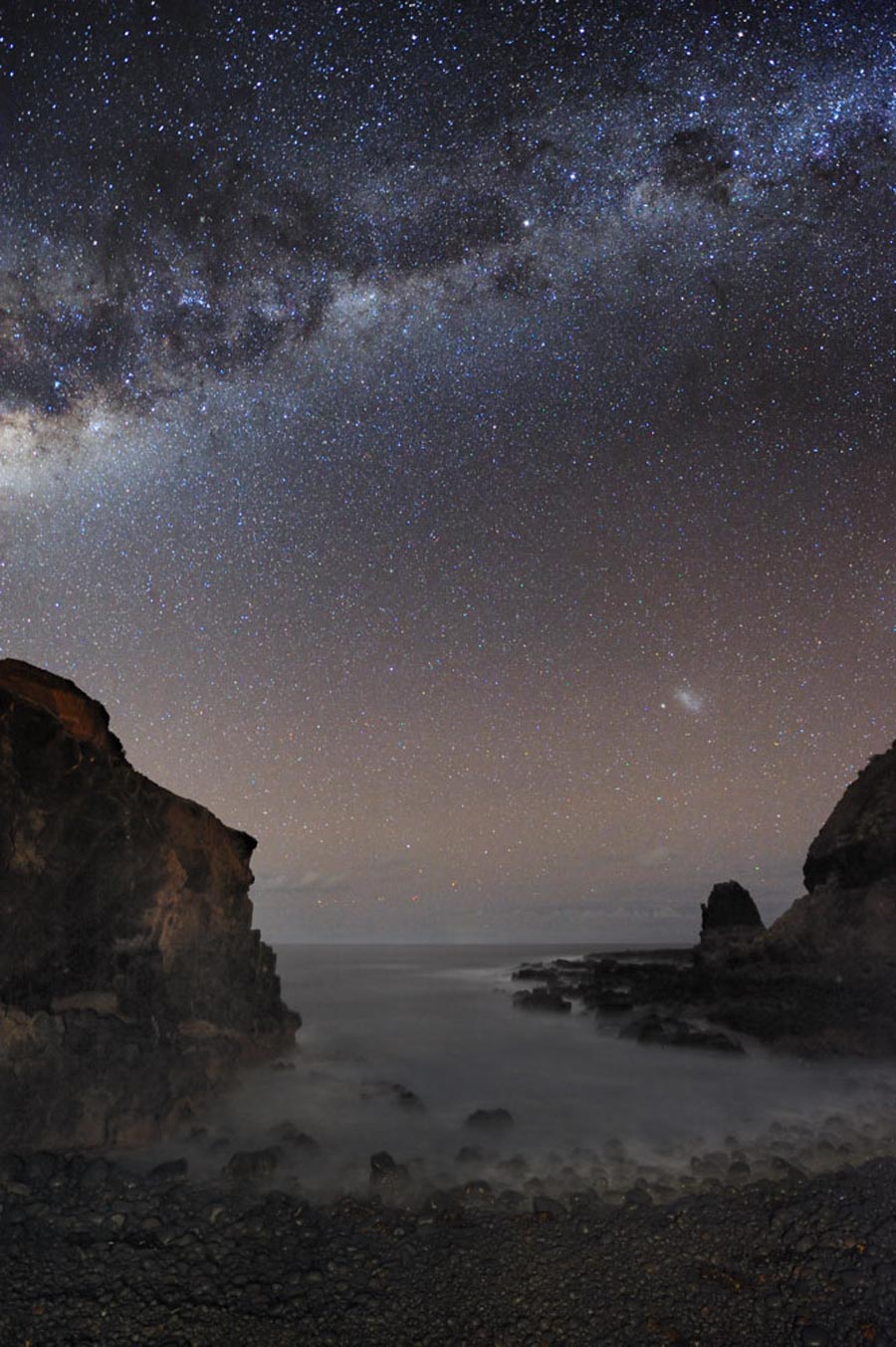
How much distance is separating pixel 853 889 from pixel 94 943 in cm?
2593

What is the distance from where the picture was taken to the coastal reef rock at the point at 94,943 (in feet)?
40.1

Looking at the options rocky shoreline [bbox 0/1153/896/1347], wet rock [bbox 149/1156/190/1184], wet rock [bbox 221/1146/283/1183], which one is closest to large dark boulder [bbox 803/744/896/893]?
rocky shoreline [bbox 0/1153/896/1347]

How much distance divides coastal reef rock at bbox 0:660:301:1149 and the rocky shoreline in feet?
5.11

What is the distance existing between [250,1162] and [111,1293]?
3.94 metres

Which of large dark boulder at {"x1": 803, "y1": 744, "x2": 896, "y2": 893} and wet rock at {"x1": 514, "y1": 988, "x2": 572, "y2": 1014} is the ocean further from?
wet rock at {"x1": 514, "y1": 988, "x2": 572, "y2": 1014}

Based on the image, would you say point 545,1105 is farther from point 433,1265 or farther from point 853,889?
point 853,889

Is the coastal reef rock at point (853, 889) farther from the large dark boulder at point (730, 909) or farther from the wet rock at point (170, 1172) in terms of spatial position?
the large dark boulder at point (730, 909)

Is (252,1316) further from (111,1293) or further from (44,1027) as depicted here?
(44,1027)

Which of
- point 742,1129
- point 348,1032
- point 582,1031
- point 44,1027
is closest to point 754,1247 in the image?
point 742,1129

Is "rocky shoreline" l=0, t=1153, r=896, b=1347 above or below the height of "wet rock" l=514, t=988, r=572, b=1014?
above

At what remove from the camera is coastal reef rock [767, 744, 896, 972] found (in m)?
24.7

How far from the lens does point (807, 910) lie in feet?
90.8

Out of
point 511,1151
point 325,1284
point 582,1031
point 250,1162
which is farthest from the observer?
point 582,1031

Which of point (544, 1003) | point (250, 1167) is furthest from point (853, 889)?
point (250, 1167)
